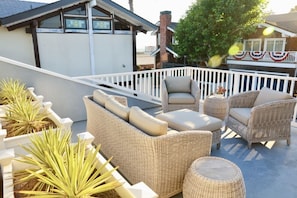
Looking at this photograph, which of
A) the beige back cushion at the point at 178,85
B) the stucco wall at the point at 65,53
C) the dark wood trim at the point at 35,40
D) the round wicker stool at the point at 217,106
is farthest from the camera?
the stucco wall at the point at 65,53

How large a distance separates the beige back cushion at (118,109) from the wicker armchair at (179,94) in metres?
2.02

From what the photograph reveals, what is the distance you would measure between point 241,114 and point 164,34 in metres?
13.8

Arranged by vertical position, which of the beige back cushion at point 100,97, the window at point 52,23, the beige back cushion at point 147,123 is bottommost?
the beige back cushion at point 147,123

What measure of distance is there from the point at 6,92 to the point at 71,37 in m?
4.41

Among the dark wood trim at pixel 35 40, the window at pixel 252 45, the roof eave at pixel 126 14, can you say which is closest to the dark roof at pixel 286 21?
the window at pixel 252 45

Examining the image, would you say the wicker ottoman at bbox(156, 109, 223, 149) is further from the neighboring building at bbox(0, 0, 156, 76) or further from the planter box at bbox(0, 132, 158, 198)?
the neighboring building at bbox(0, 0, 156, 76)

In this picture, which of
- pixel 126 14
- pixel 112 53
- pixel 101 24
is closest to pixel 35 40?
pixel 101 24

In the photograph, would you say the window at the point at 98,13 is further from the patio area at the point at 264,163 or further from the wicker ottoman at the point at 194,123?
the patio area at the point at 264,163

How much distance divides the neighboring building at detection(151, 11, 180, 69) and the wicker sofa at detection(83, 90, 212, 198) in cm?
1368

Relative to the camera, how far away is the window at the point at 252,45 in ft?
45.8

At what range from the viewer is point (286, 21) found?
14148 mm

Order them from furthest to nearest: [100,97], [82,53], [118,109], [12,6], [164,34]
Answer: [164,34] → [12,6] → [82,53] → [100,97] → [118,109]

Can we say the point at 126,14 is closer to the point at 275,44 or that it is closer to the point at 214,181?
the point at 214,181

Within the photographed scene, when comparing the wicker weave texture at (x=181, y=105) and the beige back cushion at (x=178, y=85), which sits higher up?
the beige back cushion at (x=178, y=85)
